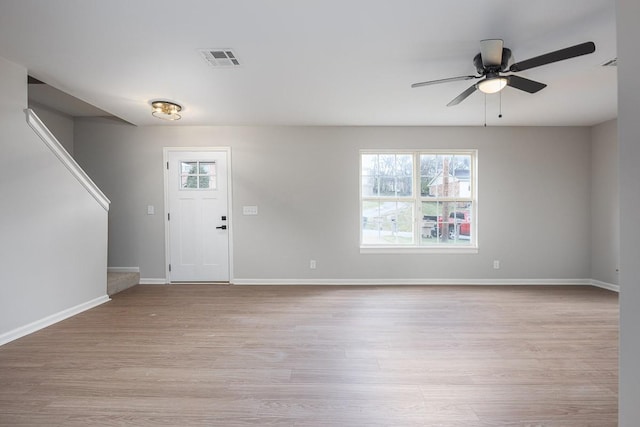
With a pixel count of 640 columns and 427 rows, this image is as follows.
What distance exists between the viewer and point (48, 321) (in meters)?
2.94

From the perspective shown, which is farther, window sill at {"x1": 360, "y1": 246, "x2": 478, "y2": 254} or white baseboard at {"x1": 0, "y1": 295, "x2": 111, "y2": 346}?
window sill at {"x1": 360, "y1": 246, "x2": 478, "y2": 254}

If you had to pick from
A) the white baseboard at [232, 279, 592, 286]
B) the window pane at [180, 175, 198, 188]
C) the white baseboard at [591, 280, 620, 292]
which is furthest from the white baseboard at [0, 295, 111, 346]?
the white baseboard at [591, 280, 620, 292]

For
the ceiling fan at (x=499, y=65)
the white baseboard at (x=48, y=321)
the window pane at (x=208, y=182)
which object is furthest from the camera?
the window pane at (x=208, y=182)

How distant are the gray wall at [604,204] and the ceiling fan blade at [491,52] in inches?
132

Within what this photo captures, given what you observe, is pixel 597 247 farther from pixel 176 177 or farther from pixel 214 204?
pixel 176 177

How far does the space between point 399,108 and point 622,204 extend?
10.2ft

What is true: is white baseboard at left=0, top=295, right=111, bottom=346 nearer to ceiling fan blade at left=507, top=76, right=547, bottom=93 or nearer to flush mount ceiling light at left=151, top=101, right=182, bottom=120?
flush mount ceiling light at left=151, top=101, right=182, bottom=120

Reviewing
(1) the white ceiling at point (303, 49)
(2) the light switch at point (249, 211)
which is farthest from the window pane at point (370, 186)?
(2) the light switch at point (249, 211)

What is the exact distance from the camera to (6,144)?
2607 mm

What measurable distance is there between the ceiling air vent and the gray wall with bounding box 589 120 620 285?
5.15m

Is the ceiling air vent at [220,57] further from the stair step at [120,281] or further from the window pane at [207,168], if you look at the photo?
the stair step at [120,281]

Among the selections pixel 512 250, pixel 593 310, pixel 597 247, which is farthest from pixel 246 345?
pixel 597 247

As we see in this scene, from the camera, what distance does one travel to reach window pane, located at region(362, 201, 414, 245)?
15.4ft

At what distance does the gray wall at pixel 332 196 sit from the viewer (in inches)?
180
